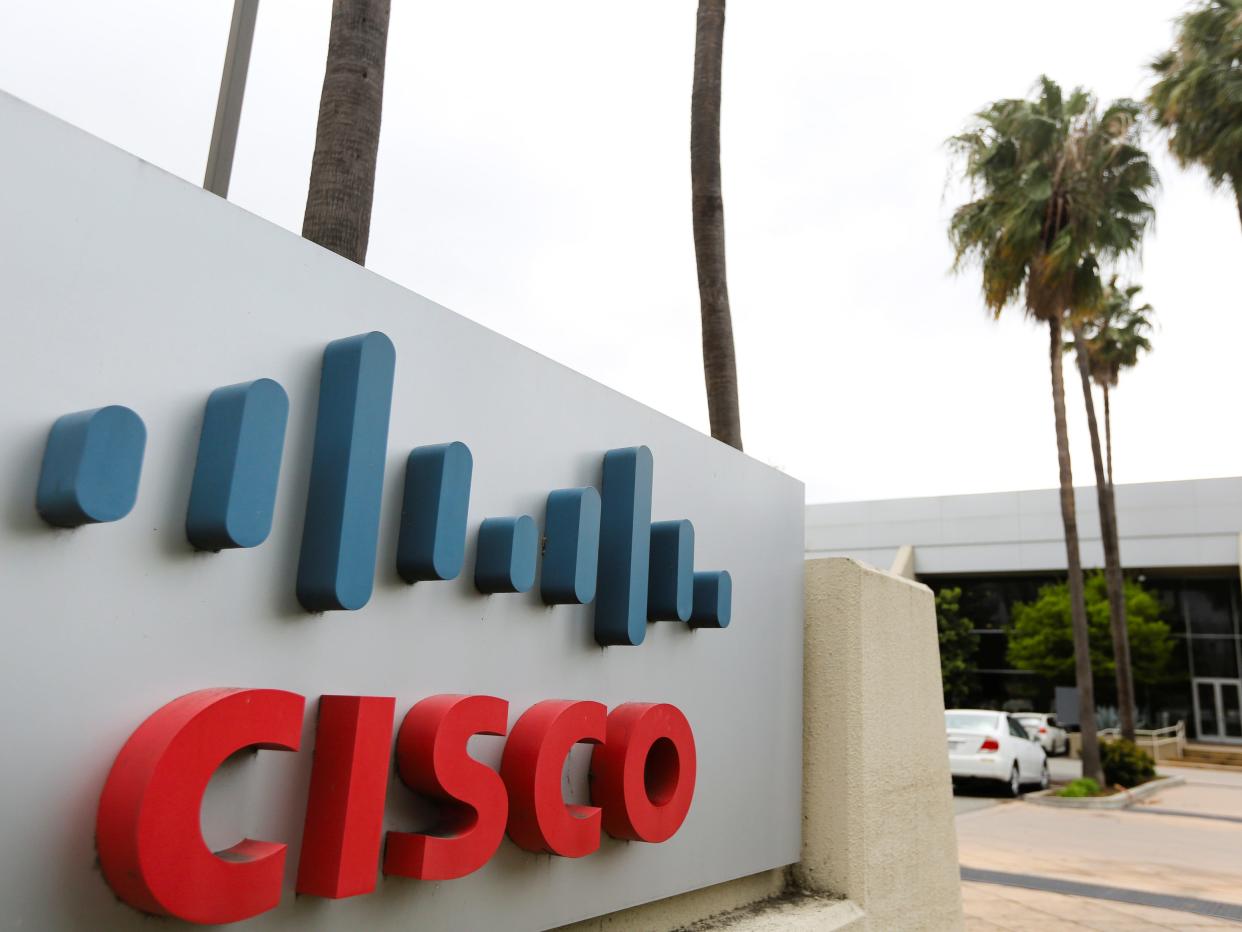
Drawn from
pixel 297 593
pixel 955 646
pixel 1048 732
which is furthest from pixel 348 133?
pixel 955 646

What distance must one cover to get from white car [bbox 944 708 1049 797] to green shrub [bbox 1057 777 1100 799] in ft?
2.83

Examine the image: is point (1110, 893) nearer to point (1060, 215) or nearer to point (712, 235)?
point (712, 235)

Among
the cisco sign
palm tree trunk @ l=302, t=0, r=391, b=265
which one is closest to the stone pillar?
the cisco sign

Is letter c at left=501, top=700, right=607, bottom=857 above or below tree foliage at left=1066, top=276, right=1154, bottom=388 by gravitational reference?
below

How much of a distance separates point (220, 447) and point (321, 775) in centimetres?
84

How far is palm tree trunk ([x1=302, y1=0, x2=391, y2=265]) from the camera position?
185 inches

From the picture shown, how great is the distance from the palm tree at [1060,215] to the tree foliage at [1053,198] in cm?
2

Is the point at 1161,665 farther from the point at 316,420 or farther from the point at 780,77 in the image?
the point at 316,420

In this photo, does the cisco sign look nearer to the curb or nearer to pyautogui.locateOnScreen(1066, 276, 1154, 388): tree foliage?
the curb

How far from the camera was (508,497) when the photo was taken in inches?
124

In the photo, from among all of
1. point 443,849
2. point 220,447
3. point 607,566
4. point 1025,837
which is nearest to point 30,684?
point 220,447

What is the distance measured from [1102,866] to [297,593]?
10.3 metres

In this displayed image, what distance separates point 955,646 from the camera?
35750 millimetres

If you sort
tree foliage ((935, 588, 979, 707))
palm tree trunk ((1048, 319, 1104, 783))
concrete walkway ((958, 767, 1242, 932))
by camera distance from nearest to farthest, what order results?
concrete walkway ((958, 767, 1242, 932)) < palm tree trunk ((1048, 319, 1104, 783)) < tree foliage ((935, 588, 979, 707))
